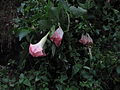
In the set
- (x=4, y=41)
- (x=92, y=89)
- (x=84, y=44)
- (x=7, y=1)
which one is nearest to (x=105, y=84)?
(x=92, y=89)

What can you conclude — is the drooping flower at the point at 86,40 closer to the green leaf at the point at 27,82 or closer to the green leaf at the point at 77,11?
the green leaf at the point at 77,11

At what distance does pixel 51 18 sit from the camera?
1.76 metres

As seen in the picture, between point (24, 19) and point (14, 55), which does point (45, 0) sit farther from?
point (14, 55)

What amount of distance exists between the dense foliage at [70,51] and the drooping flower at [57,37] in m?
0.03

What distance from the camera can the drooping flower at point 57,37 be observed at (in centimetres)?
170

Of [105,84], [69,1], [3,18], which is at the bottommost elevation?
[105,84]

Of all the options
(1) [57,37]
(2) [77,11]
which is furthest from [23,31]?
(2) [77,11]

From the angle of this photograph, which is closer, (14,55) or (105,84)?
(105,84)

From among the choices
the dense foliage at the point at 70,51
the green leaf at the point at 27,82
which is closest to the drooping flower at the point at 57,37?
the dense foliage at the point at 70,51

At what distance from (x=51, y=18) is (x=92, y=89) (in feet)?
1.74

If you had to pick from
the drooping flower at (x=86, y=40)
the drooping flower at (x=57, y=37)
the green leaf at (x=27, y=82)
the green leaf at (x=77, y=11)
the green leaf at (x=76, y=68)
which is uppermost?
the green leaf at (x=77, y=11)

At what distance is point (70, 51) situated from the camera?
1.85 metres

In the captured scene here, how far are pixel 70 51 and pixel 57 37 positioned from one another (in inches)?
7.6

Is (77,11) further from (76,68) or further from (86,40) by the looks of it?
(76,68)
